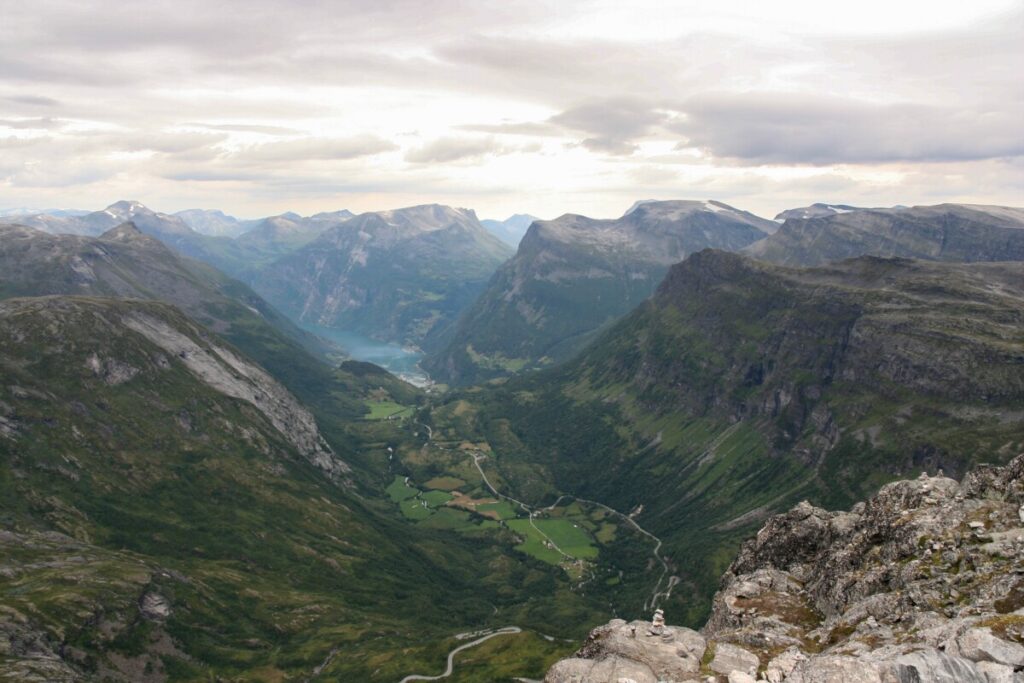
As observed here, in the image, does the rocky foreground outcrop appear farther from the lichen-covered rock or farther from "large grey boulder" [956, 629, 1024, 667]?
the lichen-covered rock

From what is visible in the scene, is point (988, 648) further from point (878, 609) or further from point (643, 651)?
point (643, 651)

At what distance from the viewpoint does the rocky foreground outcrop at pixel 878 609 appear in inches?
2158

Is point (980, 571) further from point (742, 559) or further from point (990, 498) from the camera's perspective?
point (742, 559)

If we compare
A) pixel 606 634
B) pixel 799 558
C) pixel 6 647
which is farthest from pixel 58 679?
pixel 799 558

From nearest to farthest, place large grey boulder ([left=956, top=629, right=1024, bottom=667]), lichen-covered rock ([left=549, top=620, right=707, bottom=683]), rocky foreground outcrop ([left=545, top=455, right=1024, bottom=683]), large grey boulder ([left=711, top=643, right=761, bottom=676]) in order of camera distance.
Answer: large grey boulder ([left=956, top=629, right=1024, bottom=667]) → rocky foreground outcrop ([left=545, top=455, right=1024, bottom=683]) → lichen-covered rock ([left=549, top=620, right=707, bottom=683]) → large grey boulder ([left=711, top=643, right=761, bottom=676])

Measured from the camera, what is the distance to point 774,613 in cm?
9344

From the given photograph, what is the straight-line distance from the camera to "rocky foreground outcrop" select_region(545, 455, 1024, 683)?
54.8 m

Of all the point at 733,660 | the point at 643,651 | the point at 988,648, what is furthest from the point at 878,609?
the point at 643,651

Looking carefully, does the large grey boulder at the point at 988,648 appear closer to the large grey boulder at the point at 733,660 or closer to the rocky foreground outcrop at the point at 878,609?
the rocky foreground outcrop at the point at 878,609

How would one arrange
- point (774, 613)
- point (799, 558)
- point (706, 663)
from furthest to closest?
point (799, 558)
point (774, 613)
point (706, 663)

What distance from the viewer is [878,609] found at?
77.6 m

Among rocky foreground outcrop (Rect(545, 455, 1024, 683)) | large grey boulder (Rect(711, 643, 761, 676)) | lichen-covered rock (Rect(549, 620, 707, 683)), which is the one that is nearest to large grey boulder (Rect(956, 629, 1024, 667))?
rocky foreground outcrop (Rect(545, 455, 1024, 683))

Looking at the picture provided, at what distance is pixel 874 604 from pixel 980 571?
11877 mm

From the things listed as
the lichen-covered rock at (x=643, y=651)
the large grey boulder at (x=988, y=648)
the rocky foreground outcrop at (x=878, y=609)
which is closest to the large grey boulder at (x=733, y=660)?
the rocky foreground outcrop at (x=878, y=609)
